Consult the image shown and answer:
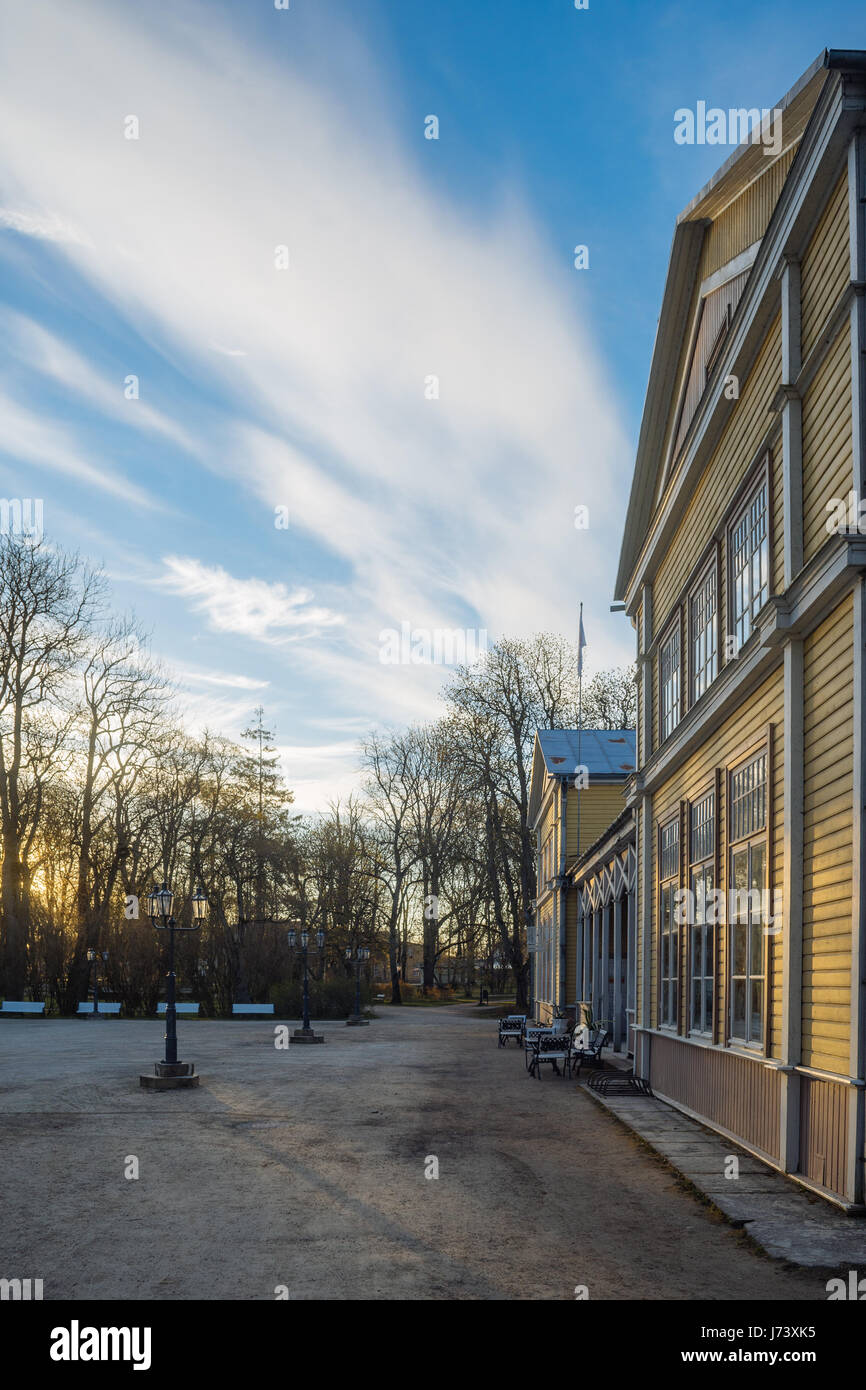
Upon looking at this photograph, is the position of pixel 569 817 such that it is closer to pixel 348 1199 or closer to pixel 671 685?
pixel 671 685

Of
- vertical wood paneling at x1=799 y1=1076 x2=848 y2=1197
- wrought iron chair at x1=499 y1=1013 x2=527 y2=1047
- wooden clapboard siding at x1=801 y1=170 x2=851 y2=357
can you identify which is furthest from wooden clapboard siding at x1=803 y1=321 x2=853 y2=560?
wrought iron chair at x1=499 y1=1013 x2=527 y2=1047

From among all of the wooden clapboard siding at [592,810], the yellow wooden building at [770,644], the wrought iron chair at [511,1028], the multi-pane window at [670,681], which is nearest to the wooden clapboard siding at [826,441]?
the yellow wooden building at [770,644]

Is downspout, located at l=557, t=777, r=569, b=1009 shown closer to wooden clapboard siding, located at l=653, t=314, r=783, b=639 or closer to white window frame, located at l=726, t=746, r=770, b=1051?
wooden clapboard siding, located at l=653, t=314, r=783, b=639

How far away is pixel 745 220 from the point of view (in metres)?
11.8

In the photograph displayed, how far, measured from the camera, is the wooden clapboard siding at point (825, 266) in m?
8.09

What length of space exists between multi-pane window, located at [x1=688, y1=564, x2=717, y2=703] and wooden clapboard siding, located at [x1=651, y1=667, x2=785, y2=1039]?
2.73 ft

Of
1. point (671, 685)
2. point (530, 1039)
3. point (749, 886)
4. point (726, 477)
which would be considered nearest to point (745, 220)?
point (726, 477)

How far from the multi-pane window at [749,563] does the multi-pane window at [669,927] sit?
12.4 feet

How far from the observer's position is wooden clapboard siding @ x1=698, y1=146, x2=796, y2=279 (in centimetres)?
1082

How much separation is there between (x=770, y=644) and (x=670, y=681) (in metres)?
6.53

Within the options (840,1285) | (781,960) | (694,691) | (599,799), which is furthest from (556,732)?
(840,1285)

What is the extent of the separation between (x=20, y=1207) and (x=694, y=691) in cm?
918

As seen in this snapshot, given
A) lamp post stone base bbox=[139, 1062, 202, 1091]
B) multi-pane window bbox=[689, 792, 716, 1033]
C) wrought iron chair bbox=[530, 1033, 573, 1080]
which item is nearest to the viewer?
multi-pane window bbox=[689, 792, 716, 1033]

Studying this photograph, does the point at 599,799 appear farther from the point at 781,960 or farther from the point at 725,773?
the point at 781,960
